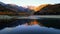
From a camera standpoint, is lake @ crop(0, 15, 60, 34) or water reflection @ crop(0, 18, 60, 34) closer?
lake @ crop(0, 15, 60, 34)

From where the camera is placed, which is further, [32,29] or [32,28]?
[32,28]

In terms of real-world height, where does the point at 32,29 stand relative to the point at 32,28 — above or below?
above

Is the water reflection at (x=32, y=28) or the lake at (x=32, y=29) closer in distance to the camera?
the lake at (x=32, y=29)
